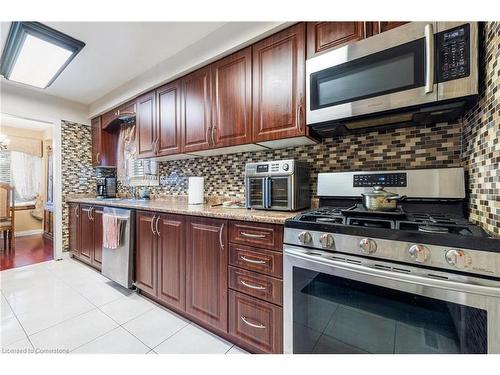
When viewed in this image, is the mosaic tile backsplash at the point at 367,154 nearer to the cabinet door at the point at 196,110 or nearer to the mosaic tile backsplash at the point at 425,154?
the mosaic tile backsplash at the point at 425,154

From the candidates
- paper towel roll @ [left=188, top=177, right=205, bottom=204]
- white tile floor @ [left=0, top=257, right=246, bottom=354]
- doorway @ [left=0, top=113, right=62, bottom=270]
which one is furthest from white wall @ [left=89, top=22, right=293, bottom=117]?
doorway @ [left=0, top=113, right=62, bottom=270]

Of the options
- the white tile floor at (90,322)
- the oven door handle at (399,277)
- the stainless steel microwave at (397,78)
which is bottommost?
the white tile floor at (90,322)

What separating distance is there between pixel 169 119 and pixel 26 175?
190 inches

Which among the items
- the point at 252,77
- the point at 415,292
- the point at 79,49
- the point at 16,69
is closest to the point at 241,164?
the point at 252,77

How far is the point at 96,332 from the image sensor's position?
1.55 metres

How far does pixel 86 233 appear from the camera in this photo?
281cm

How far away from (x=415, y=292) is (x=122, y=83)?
343cm

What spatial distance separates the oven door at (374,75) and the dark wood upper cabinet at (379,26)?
0.08 meters

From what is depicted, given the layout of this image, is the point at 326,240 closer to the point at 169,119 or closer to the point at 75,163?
the point at 169,119

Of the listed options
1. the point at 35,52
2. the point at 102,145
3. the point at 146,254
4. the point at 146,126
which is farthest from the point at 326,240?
the point at 102,145

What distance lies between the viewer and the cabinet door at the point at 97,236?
256 cm

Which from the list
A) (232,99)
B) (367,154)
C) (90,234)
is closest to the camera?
(367,154)

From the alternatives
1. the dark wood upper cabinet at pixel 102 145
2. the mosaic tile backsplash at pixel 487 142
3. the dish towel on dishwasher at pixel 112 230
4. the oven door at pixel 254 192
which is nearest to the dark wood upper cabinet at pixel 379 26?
the mosaic tile backsplash at pixel 487 142
